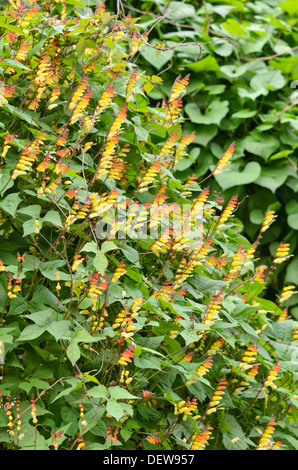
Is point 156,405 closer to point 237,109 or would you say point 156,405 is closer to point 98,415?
point 98,415

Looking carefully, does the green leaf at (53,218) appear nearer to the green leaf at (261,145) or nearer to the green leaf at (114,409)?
the green leaf at (114,409)

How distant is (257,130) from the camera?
391 cm

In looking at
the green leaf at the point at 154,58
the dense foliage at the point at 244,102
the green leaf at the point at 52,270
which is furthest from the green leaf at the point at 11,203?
the green leaf at the point at 154,58

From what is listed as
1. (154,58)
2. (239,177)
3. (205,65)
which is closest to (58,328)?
(239,177)

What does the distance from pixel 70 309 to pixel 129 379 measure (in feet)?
0.86

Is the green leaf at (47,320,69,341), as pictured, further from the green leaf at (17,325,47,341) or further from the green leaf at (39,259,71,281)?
the green leaf at (39,259,71,281)

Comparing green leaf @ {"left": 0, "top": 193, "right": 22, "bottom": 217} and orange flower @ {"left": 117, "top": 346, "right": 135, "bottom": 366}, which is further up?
green leaf @ {"left": 0, "top": 193, "right": 22, "bottom": 217}

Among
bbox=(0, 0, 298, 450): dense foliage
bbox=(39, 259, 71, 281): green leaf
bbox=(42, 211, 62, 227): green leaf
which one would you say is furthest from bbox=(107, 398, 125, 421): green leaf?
bbox=(42, 211, 62, 227): green leaf

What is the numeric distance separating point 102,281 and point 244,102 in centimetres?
268

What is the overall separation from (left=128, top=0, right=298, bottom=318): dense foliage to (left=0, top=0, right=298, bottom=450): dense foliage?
1.51 m

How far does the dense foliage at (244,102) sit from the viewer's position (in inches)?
148

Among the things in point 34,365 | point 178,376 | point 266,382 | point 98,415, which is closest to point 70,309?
point 34,365

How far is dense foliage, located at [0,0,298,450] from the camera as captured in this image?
1570 millimetres

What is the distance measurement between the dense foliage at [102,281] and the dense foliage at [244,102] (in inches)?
59.3
